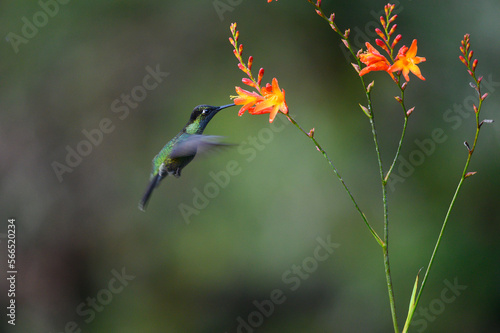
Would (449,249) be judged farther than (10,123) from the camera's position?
No

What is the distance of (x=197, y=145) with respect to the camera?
1.54 meters

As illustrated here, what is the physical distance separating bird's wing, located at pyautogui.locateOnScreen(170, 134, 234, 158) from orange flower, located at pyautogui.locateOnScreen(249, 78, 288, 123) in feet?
0.58

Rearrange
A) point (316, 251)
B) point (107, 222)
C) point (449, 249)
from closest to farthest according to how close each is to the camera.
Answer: point (449, 249)
point (316, 251)
point (107, 222)

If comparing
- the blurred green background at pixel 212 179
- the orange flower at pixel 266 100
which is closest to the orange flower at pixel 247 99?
the orange flower at pixel 266 100

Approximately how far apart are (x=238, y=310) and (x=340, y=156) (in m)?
1.69

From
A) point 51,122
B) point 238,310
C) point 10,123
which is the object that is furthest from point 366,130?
point 10,123

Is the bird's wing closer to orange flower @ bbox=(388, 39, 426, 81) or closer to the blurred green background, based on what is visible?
orange flower @ bbox=(388, 39, 426, 81)

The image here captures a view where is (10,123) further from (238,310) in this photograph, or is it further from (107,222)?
(238,310)

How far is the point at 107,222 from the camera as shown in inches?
182

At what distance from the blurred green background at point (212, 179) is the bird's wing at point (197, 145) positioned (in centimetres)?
271

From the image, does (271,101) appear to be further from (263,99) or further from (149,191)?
(149,191)

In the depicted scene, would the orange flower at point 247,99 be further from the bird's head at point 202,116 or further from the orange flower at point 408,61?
the orange flower at point 408,61

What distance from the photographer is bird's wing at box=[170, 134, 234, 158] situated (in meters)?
1.44

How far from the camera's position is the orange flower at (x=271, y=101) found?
154 cm
